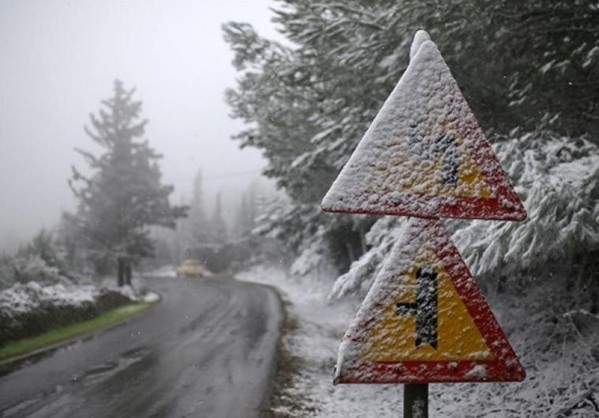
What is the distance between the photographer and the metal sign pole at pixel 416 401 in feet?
7.55

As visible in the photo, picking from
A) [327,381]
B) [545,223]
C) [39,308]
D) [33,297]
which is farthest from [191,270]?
[545,223]

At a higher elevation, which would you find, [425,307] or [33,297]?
[425,307]

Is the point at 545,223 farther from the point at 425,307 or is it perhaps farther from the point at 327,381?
the point at 327,381

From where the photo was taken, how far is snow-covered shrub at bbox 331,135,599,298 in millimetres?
4656

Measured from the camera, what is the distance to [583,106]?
677 centimetres

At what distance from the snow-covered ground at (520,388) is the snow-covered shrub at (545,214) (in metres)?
1.41

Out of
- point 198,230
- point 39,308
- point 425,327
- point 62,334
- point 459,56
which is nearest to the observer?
point 425,327

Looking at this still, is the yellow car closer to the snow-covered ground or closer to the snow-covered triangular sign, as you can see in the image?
the snow-covered ground

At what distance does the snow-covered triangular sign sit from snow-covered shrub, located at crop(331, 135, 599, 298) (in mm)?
2518

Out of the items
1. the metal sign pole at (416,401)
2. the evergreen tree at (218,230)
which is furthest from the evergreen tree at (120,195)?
the evergreen tree at (218,230)

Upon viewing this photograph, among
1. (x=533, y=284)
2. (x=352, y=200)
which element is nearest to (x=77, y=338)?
(x=533, y=284)

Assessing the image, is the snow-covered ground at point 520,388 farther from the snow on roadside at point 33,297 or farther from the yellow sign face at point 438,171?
the snow on roadside at point 33,297

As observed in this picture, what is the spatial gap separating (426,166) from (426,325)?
740mm

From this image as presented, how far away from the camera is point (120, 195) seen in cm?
2872
